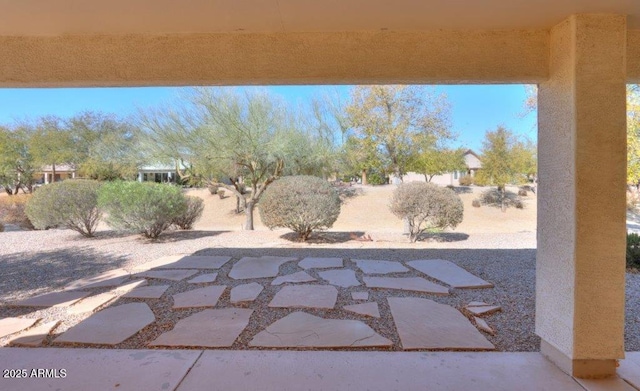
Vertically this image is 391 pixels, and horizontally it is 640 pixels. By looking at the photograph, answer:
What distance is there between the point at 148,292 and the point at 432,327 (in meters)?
3.26

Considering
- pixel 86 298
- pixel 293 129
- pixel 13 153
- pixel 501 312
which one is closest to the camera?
pixel 501 312

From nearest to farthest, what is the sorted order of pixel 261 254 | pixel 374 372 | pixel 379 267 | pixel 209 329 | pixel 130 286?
1. pixel 374 372
2. pixel 209 329
3. pixel 130 286
4. pixel 379 267
5. pixel 261 254

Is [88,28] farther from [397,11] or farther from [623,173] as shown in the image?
[623,173]

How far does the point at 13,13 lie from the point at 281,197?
6.13 meters

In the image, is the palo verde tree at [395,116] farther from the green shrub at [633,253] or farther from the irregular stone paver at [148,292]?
the irregular stone paver at [148,292]

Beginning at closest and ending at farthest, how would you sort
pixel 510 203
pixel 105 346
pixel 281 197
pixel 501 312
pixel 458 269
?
pixel 105 346 → pixel 501 312 → pixel 458 269 → pixel 281 197 → pixel 510 203

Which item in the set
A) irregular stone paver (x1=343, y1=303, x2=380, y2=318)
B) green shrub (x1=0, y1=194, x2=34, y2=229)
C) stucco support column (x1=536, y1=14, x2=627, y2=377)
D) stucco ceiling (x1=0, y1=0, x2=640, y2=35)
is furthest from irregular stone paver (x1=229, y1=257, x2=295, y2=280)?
green shrub (x1=0, y1=194, x2=34, y2=229)

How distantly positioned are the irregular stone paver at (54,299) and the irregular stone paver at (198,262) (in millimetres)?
A: 1296

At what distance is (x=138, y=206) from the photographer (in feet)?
24.6

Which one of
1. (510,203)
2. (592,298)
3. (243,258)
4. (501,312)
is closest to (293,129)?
(243,258)

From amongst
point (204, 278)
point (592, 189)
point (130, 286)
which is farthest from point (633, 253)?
point (130, 286)

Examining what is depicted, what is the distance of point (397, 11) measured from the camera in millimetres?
2217

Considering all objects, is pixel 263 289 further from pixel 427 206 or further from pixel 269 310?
pixel 427 206

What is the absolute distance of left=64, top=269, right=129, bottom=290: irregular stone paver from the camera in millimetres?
4441
